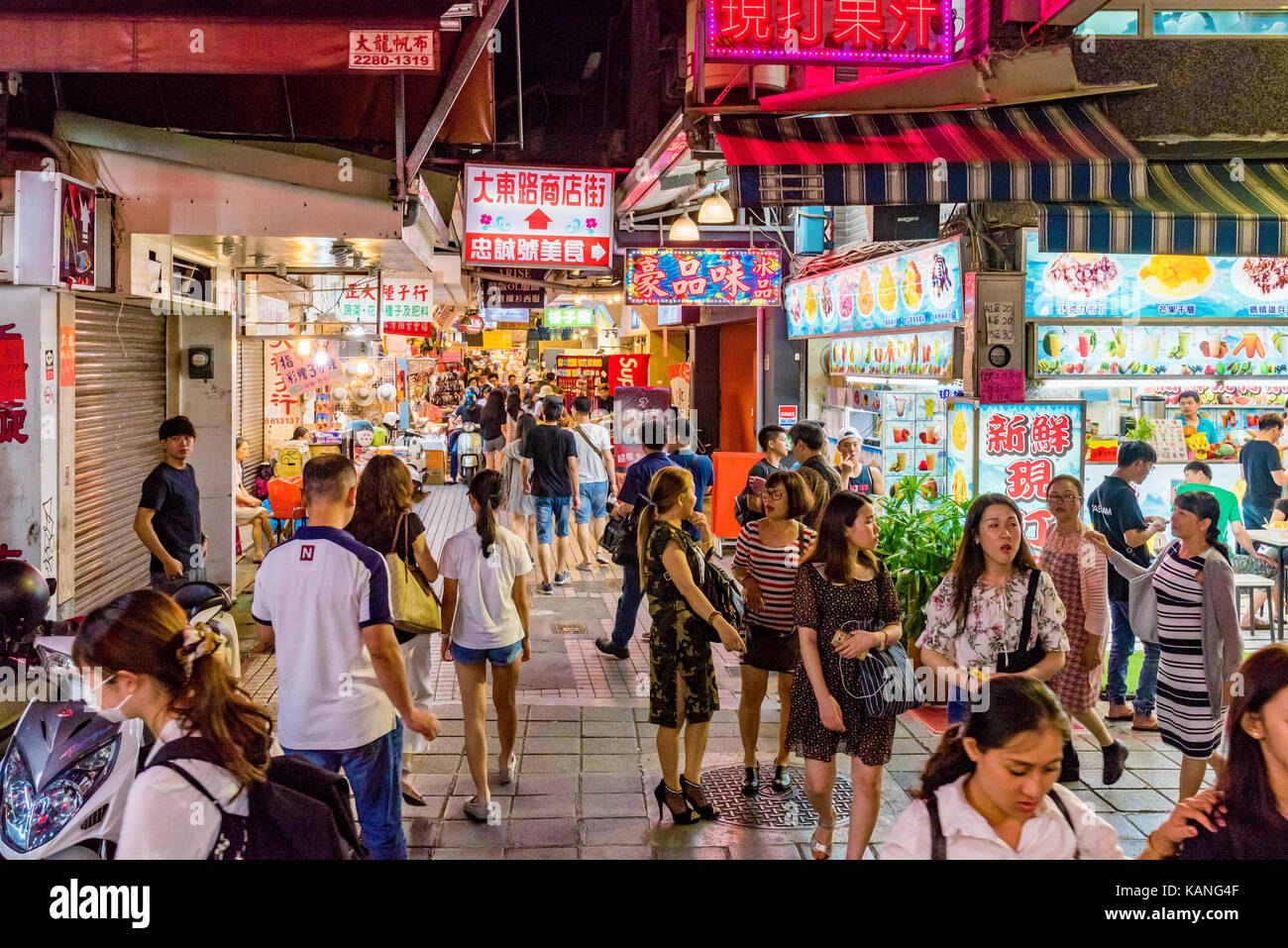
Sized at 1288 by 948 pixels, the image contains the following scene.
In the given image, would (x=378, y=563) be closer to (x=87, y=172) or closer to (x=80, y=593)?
(x=80, y=593)

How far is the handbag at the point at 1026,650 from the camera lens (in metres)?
4.98

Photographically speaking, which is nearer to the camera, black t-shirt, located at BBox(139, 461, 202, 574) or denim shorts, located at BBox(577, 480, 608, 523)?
black t-shirt, located at BBox(139, 461, 202, 574)

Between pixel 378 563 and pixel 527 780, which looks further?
pixel 527 780

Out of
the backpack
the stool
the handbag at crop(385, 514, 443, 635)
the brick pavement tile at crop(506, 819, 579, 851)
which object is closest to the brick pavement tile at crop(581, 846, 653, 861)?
the brick pavement tile at crop(506, 819, 579, 851)

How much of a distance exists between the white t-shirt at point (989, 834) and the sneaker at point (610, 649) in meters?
6.52

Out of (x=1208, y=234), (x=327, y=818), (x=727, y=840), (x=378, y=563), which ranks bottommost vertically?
(x=727, y=840)

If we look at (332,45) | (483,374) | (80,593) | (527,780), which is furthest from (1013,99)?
(483,374)

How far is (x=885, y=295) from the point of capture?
10.6 meters

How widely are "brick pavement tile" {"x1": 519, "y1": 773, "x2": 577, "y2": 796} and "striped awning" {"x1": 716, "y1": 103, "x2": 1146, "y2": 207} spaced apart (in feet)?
12.7

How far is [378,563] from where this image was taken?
4480mm

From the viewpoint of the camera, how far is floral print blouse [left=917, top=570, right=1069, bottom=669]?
4.99 m

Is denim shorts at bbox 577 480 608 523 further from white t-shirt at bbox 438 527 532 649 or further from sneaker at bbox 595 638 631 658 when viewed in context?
white t-shirt at bbox 438 527 532 649

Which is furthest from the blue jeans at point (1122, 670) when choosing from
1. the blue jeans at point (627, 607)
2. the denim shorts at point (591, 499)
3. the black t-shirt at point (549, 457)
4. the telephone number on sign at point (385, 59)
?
the denim shorts at point (591, 499)

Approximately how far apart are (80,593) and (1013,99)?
861cm
